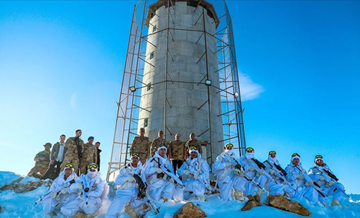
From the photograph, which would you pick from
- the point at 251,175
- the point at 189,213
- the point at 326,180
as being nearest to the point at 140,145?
the point at 251,175

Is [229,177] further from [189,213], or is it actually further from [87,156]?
[87,156]

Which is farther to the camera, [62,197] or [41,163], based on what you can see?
[41,163]

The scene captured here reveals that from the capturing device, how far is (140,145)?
40.3 feet

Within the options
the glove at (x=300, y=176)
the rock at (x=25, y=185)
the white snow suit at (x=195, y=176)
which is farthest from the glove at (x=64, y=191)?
the glove at (x=300, y=176)

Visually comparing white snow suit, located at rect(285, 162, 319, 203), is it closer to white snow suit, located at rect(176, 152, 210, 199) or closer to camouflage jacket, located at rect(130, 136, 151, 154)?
white snow suit, located at rect(176, 152, 210, 199)

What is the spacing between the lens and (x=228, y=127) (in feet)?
63.0

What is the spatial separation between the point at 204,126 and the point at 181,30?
7.24 metres

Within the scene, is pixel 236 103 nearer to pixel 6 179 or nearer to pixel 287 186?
pixel 287 186

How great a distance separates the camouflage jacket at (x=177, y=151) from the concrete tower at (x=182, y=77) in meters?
3.14

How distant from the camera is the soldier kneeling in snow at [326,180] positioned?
30.2 feet

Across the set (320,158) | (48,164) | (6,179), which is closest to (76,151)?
(48,164)

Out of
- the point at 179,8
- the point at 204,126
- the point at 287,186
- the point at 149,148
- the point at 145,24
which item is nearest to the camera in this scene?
the point at 287,186

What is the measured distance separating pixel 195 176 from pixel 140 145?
4464 mm

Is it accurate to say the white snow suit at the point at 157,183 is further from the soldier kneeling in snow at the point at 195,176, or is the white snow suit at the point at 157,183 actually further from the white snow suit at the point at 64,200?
the white snow suit at the point at 64,200
